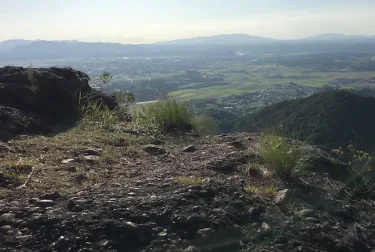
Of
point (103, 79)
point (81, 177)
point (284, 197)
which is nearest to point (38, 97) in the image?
point (103, 79)

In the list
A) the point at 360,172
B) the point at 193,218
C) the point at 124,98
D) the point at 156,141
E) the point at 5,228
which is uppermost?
the point at 124,98

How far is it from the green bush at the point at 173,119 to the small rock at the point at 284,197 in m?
2.90

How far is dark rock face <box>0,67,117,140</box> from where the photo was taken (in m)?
5.31

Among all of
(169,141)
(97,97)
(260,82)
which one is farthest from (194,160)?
(260,82)

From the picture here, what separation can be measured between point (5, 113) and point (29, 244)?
340 cm

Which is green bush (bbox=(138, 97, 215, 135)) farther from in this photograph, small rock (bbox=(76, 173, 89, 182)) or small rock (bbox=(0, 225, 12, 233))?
small rock (bbox=(0, 225, 12, 233))

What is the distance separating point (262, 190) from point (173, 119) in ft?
9.82

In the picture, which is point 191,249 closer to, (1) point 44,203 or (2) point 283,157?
(1) point 44,203

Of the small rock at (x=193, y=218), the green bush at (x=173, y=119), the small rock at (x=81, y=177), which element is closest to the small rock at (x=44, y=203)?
the small rock at (x=81, y=177)

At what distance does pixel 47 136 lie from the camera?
502 cm

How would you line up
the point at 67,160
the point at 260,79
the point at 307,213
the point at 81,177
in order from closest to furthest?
the point at 307,213 → the point at 81,177 → the point at 67,160 → the point at 260,79

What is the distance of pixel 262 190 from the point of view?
325 centimetres

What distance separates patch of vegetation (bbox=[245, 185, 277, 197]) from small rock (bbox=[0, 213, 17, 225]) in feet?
5.72

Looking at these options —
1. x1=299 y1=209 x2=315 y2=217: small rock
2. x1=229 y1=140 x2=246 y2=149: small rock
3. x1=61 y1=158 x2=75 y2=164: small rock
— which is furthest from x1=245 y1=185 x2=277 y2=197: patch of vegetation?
x1=61 y1=158 x2=75 y2=164: small rock
